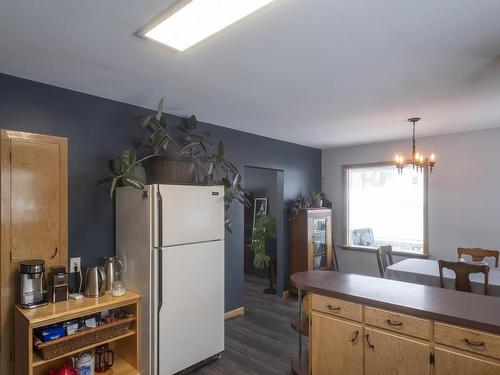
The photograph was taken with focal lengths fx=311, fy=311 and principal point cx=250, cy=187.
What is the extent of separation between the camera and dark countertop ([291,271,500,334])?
1697mm

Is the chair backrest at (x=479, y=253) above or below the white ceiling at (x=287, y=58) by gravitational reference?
below

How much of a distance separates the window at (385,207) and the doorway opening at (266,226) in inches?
51.4

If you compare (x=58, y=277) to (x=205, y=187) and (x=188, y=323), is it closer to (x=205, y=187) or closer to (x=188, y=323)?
(x=188, y=323)

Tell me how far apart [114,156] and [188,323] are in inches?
66.2

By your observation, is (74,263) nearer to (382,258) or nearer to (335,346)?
(335,346)

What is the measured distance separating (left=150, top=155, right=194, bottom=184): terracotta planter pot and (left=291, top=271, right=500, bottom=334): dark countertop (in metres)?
1.35

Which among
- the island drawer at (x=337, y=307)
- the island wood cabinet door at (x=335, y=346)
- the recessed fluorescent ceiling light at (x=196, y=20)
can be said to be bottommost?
the island wood cabinet door at (x=335, y=346)

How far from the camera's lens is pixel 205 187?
2.88 meters

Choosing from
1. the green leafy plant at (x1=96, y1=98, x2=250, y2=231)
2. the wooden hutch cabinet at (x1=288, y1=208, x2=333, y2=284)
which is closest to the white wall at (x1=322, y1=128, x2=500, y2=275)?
the wooden hutch cabinet at (x1=288, y1=208, x2=333, y2=284)

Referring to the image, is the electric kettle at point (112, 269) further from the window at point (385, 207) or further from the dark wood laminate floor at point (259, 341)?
the window at point (385, 207)

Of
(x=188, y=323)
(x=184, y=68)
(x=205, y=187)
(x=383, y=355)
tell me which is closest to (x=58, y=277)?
(x=188, y=323)

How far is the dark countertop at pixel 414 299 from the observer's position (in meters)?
1.70

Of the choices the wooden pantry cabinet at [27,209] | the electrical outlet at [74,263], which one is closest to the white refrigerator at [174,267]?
the electrical outlet at [74,263]

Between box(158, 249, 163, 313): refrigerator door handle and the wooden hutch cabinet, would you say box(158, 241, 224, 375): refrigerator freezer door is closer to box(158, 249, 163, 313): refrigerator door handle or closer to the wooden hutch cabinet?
box(158, 249, 163, 313): refrigerator door handle
